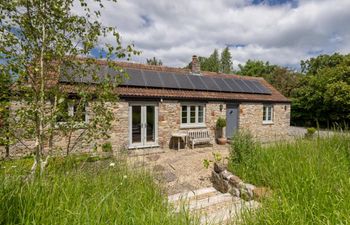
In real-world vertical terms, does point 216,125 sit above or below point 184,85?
below

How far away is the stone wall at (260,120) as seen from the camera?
13.3m

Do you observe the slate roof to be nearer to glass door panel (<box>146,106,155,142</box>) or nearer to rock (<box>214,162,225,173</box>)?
glass door panel (<box>146,106,155,142</box>)

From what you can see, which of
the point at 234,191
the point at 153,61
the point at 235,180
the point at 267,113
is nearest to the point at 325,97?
the point at 267,113

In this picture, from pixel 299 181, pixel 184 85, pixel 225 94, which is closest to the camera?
pixel 299 181

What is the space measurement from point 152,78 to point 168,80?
1008mm

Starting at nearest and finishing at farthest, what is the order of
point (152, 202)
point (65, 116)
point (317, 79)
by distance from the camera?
point (152, 202) < point (65, 116) < point (317, 79)

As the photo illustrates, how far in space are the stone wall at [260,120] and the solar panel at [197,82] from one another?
115 inches

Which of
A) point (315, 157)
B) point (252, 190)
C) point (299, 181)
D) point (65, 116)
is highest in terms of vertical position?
point (65, 116)

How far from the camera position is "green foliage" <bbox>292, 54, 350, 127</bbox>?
18.0 meters

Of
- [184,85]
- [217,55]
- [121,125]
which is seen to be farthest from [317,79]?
[217,55]

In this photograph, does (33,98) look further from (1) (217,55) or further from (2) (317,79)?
(1) (217,55)

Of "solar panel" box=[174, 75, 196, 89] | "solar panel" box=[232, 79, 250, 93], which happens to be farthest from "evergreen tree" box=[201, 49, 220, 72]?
"solar panel" box=[174, 75, 196, 89]

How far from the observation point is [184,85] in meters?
11.9

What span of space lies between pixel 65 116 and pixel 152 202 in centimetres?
243
